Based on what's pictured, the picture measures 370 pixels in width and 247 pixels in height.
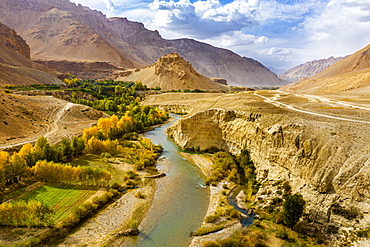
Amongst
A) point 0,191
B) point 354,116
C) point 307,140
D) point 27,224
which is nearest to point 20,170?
point 0,191

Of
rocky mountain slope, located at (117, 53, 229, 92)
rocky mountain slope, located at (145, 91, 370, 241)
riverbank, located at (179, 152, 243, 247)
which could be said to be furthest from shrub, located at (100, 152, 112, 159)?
rocky mountain slope, located at (117, 53, 229, 92)

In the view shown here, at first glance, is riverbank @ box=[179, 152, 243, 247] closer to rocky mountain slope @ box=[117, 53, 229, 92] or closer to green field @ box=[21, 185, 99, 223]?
green field @ box=[21, 185, 99, 223]

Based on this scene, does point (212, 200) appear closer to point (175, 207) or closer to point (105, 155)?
point (175, 207)

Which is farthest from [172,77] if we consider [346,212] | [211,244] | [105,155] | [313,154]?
[346,212]

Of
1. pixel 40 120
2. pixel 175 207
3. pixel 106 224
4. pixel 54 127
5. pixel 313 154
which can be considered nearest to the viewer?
pixel 106 224

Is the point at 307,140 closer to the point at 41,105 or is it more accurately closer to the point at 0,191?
the point at 0,191

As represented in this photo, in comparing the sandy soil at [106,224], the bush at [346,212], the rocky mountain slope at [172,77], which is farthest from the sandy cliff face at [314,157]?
the rocky mountain slope at [172,77]
